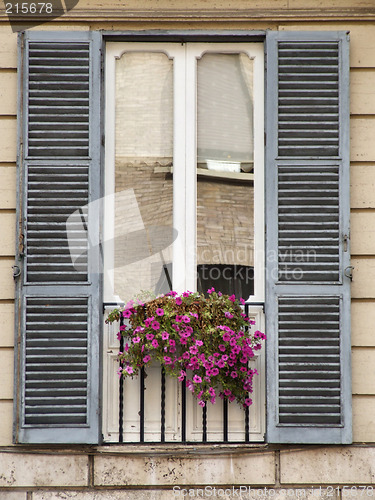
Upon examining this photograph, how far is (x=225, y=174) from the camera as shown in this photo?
6180mm

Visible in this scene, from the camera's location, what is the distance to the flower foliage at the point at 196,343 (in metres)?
5.63

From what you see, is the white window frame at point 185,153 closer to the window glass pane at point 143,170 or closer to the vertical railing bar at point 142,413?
the window glass pane at point 143,170

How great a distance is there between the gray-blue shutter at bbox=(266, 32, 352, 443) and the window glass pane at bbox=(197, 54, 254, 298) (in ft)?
0.87

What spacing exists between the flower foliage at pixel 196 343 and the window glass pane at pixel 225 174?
0.35m

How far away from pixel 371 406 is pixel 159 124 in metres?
2.71

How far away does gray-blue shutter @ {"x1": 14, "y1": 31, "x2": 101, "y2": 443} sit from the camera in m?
5.74

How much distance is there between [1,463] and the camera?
5785 mm

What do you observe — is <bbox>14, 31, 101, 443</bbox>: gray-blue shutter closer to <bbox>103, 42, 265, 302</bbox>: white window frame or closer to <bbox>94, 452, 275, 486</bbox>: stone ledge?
<bbox>103, 42, 265, 302</bbox>: white window frame

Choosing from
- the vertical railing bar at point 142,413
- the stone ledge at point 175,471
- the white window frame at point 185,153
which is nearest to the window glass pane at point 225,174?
the white window frame at point 185,153

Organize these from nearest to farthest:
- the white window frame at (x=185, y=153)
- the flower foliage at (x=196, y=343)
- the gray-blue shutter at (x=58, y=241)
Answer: the flower foliage at (x=196, y=343), the gray-blue shutter at (x=58, y=241), the white window frame at (x=185, y=153)

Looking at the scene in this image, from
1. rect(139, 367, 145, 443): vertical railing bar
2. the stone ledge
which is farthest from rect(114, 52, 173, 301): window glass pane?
the stone ledge

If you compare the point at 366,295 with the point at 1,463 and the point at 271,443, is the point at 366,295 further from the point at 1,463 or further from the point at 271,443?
the point at 1,463

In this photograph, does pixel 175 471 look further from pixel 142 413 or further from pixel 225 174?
pixel 225 174

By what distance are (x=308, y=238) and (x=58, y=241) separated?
1891mm
